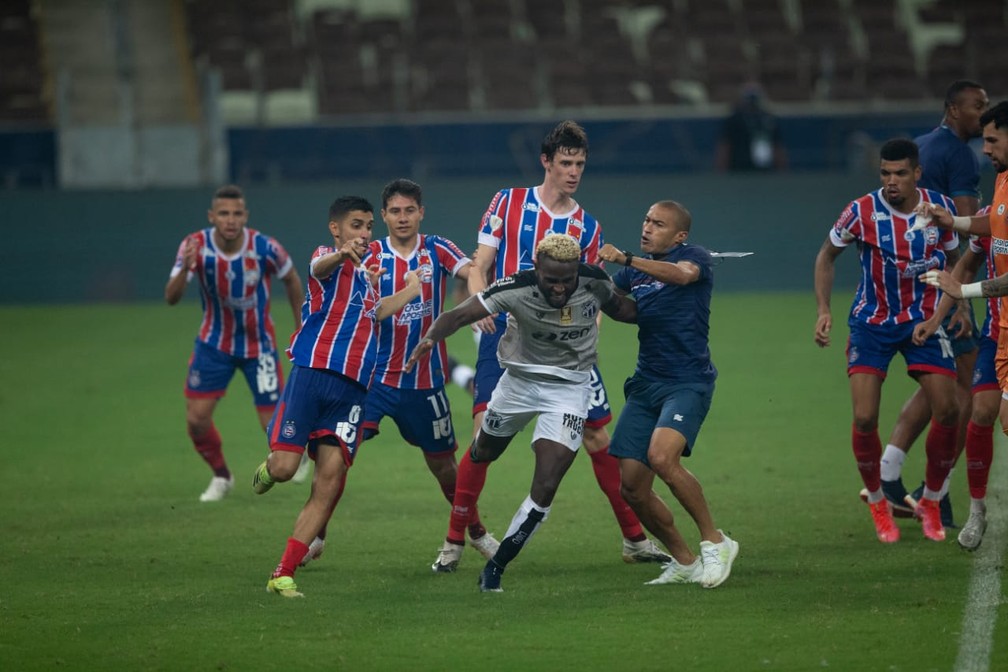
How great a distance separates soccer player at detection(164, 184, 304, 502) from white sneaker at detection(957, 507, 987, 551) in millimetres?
4894

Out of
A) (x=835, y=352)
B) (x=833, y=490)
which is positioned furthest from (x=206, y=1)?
(x=833, y=490)

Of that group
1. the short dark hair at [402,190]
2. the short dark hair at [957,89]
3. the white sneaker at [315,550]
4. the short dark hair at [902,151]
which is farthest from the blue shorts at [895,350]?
the white sneaker at [315,550]

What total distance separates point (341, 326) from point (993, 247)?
11.6 feet

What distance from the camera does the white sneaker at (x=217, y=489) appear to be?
10438mm

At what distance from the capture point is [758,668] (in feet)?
20.2

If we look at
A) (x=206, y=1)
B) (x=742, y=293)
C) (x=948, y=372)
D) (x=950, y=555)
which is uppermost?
(x=206, y=1)

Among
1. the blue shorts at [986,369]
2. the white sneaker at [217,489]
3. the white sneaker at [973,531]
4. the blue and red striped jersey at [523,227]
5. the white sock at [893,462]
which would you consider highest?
the blue and red striped jersey at [523,227]

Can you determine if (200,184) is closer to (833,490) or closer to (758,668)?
(833,490)

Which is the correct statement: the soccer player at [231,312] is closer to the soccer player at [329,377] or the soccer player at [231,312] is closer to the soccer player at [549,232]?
the soccer player at [549,232]

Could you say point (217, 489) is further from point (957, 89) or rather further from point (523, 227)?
point (957, 89)

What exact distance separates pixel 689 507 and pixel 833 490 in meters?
2.96

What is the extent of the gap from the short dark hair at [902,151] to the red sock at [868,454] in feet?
5.28

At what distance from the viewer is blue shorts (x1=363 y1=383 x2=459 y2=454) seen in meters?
8.38

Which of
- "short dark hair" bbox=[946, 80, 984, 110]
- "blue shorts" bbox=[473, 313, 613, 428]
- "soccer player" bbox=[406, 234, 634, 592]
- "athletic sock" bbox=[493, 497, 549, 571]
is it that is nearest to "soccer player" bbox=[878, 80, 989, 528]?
"short dark hair" bbox=[946, 80, 984, 110]
